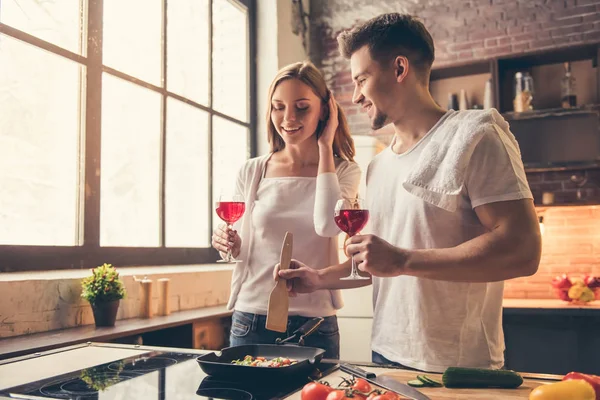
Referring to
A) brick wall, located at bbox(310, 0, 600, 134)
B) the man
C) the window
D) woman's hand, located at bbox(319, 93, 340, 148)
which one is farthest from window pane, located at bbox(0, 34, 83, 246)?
brick wall, located at bbox(310, 0, 600, 134)

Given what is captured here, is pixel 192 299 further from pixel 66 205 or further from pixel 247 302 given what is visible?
pixel 247 302

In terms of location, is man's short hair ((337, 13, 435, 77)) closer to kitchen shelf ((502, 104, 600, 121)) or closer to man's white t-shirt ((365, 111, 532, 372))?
man's white t-shirt ((365, 111, 532, 372))

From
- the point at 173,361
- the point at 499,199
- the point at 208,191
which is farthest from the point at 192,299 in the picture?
the point at 499,199

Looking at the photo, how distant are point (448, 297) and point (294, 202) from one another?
0.69 metres

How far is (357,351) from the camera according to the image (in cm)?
383

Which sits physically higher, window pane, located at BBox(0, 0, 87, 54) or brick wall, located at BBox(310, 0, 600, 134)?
brick wall, located at BBox(310, 0, 600, 134)

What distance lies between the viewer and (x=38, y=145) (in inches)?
98.7

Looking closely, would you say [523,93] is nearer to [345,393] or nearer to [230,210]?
[230,210]

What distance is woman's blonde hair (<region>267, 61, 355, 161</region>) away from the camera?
1.99 metres

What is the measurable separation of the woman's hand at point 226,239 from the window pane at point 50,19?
1.34 meters

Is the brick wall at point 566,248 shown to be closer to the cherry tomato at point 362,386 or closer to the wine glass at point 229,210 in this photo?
the wine glass at point 229,210

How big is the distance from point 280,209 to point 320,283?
14.5 inches

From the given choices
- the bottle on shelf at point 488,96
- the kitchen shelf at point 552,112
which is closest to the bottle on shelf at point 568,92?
the kitchen shelf at point 552,112

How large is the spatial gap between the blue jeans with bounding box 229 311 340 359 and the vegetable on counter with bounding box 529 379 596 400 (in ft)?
3.05
